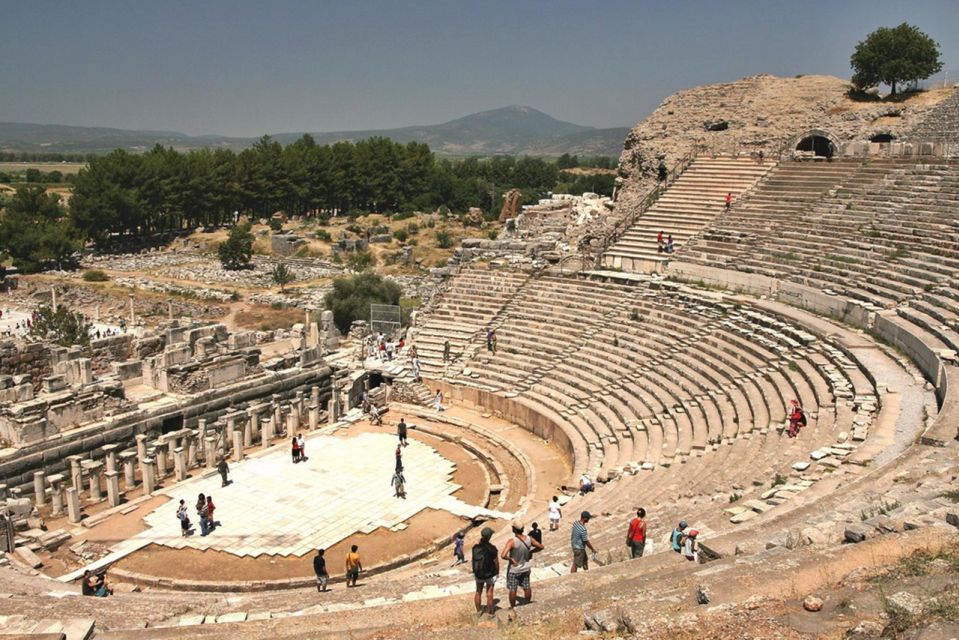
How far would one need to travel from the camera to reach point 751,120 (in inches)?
1298

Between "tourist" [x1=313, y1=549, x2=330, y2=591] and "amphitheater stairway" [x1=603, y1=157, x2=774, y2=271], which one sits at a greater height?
"amphitheater stairway" [x1=603, y1=157, x2=774, y2=271]

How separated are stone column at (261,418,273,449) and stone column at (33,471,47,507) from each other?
16.9 feet

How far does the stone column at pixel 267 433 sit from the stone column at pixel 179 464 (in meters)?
2.50

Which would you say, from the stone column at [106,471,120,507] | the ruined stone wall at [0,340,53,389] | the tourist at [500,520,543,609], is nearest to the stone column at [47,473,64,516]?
the stone column at [106,471,120,507]

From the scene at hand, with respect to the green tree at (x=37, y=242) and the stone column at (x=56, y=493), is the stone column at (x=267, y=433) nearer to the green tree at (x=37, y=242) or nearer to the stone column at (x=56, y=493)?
the stone column at (x=56, y=493)

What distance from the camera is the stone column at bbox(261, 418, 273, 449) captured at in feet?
65.1

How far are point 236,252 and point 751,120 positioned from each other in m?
30.6

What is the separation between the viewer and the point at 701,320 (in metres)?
20.8

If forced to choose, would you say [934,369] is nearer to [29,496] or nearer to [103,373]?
[29,496]

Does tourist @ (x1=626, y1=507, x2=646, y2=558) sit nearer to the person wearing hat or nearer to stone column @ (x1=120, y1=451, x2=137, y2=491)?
the person wearing hat

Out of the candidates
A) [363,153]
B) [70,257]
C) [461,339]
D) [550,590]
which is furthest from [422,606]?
[363,153]

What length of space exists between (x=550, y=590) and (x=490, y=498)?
9373 millimetres

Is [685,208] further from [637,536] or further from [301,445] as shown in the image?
[637,536]

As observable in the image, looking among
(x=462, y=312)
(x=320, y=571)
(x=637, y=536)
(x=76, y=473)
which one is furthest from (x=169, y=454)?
(x=637, y=536)
